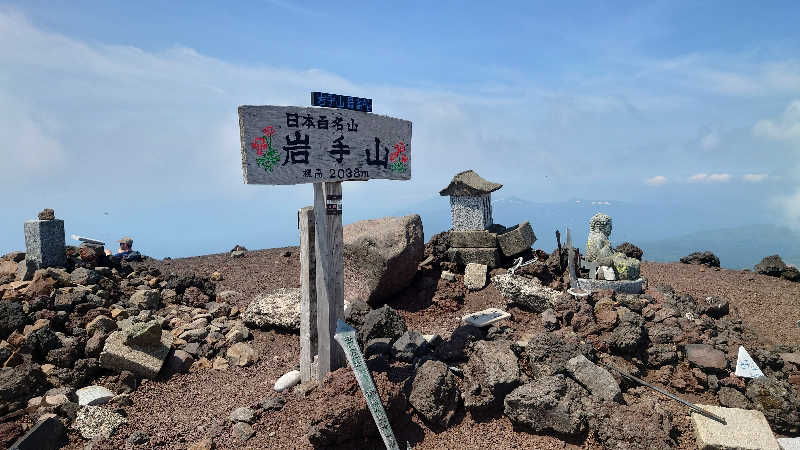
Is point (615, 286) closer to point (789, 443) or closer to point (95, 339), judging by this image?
point (789, 443)

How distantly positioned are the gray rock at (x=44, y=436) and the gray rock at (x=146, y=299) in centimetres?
419

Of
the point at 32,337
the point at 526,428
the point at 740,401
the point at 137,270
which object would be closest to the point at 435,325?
the point at 526,428

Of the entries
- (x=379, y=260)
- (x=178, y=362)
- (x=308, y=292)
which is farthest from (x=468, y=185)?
(x=178, y=362)

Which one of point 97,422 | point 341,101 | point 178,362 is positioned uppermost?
point 341,101

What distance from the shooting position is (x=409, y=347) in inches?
316

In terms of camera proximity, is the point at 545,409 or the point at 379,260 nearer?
the point at 545,409

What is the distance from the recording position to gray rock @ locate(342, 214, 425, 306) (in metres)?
11.4

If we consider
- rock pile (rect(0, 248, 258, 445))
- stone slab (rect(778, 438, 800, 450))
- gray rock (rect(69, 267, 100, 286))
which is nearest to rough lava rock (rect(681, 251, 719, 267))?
stone slab (rect(778, 438, 800, 450))

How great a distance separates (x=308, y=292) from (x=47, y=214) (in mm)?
8774

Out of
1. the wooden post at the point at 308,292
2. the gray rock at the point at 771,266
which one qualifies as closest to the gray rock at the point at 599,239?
the wooden post at the point at 308,292

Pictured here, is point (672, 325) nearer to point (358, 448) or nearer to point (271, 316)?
point (358, 448)

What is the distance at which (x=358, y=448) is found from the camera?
635 centimetres

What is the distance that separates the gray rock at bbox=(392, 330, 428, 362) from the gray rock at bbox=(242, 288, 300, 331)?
3.14m

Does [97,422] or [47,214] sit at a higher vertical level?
[47,214]
